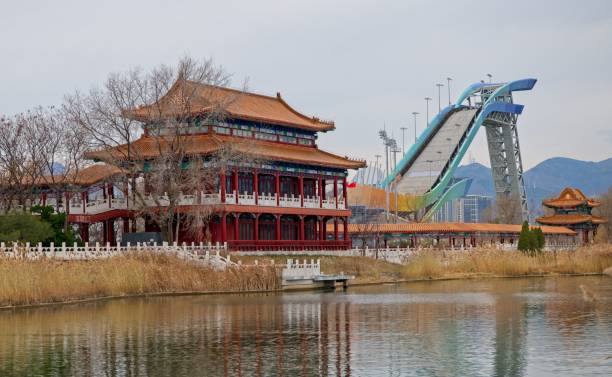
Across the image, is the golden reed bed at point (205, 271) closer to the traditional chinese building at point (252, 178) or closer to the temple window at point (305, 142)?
the traditional chinese building at point (252, 178)

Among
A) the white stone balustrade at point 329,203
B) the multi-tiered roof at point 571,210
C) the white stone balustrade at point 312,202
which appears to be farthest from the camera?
the multi-tiered roof at point 571,210

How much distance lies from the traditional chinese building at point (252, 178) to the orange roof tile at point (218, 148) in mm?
93

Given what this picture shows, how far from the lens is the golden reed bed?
48.8 meters

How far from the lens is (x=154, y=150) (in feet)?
253

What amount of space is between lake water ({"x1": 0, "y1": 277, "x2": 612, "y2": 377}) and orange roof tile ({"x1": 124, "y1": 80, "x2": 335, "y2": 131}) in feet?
68.0

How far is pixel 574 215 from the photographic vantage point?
5084 inches

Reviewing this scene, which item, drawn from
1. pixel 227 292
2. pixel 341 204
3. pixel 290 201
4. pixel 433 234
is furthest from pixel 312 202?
pixel 227 292

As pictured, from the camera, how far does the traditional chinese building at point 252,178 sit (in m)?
74.8

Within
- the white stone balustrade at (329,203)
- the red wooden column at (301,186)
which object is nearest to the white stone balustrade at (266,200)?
the red wooden column at (301,186)

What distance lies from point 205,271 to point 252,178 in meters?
21.4

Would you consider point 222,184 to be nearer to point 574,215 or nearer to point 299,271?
point 299,271

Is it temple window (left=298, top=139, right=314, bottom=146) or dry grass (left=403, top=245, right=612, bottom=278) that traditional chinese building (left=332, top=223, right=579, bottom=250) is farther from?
temple window (left=298, top=139, right=314, bottom=146)

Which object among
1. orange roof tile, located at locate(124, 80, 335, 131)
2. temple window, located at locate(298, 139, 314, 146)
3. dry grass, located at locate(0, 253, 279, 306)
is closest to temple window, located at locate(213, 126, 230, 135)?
orange roof tile, located at locate(124, 80, 335, 131)

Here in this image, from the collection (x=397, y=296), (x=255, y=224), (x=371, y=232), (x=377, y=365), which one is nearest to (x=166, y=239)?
(x=255, y=224)
